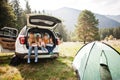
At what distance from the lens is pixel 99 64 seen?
6.84 meters

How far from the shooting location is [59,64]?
9664 mm

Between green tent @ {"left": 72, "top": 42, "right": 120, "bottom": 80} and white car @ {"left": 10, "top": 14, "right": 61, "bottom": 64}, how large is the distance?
2.52 m

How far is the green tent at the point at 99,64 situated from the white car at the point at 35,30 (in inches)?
99.3

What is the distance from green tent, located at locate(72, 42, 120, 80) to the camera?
6.70m

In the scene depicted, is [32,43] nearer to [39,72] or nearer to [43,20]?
[43,20]

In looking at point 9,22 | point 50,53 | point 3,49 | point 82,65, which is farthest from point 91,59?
point 9,22

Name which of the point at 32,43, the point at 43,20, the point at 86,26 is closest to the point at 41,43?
the point at 32,43

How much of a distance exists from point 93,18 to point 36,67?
35.0 meters

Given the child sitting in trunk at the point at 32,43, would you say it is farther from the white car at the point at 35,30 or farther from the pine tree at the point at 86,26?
the pine tree at the point at 86,26

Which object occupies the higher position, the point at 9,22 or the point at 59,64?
the point at 9,22

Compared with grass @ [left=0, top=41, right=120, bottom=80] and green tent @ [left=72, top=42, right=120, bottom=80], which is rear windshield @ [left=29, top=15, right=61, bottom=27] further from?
green tent @ [left=72, top=42, right=120, bottom=80]

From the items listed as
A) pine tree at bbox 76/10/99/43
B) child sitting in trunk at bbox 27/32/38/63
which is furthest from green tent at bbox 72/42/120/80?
pine tree at bbox 76/10/99/43

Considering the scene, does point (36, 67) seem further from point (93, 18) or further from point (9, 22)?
point (93, 18)

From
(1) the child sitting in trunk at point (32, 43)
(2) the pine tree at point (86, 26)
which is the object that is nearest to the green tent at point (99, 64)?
(1) the child sitting in trunk at point (32, 43)
